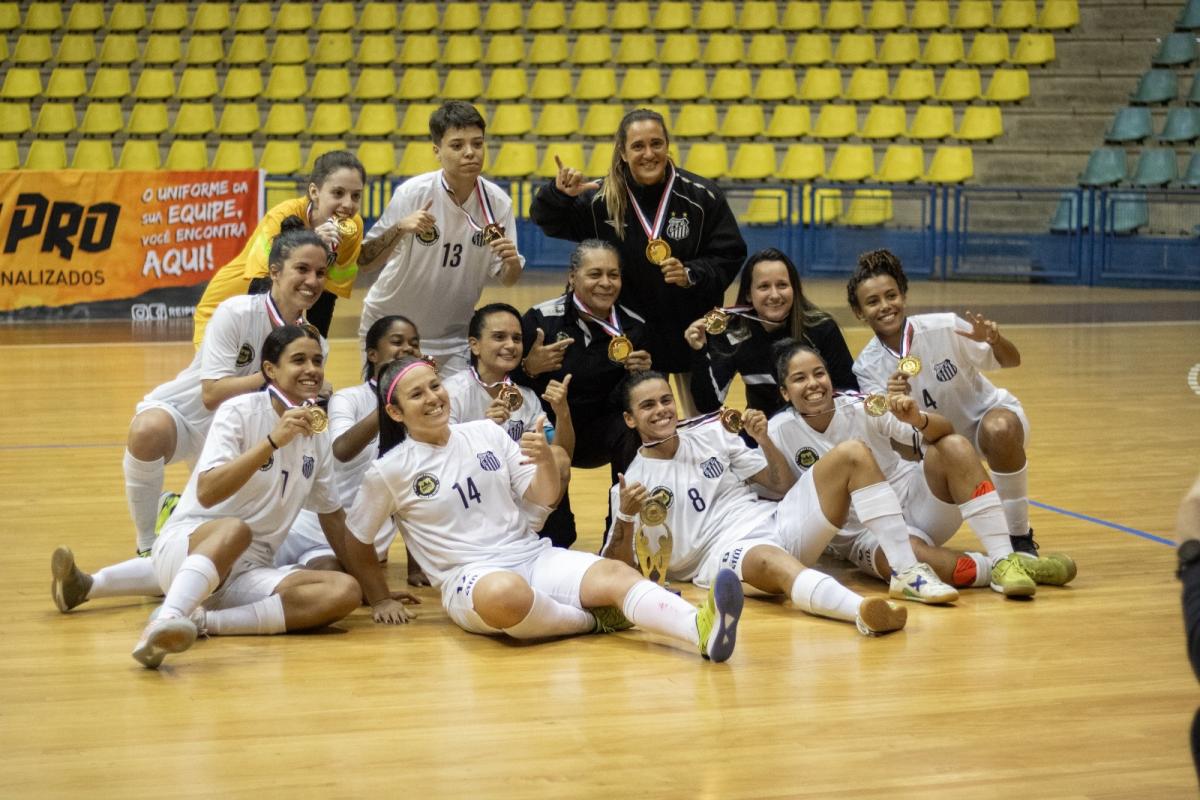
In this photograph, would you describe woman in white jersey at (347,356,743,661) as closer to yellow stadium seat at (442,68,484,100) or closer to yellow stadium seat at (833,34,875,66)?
yellow stadium seat at (442,68,484,100)

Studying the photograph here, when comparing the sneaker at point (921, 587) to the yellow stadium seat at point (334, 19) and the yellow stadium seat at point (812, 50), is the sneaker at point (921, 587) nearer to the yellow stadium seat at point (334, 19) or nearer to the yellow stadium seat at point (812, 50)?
the yellow stadium seat at point (812, 50)

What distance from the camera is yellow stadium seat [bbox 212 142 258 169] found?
1716cm

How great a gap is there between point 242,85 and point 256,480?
14564 mm

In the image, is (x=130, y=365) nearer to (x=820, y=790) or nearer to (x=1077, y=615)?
(x=1077, y=615)

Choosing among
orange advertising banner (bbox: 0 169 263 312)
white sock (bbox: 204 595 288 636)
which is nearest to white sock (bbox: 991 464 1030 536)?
white sock (bbox: 204 595 288 636)

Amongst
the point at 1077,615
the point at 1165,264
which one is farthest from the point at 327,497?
the point at 1165,264

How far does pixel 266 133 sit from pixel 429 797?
1565cm

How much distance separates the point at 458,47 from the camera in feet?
60.0

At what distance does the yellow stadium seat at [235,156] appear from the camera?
56.3 ft

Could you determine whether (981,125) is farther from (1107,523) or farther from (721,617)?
(721,617)

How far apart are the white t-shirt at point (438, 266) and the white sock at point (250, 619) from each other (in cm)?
147

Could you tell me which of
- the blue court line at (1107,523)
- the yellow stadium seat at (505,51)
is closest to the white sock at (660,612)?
the blue court line at (1107,523)

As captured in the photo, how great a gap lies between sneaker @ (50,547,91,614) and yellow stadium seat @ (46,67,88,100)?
584 inches

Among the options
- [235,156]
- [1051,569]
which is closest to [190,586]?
[1051,569]
